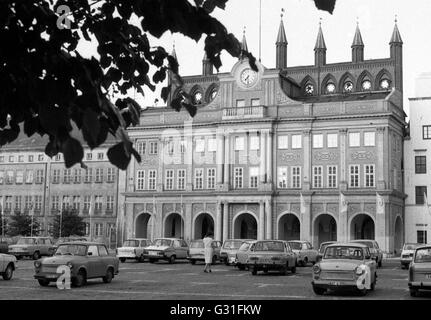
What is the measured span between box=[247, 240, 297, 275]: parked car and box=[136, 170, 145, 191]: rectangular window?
151 feet

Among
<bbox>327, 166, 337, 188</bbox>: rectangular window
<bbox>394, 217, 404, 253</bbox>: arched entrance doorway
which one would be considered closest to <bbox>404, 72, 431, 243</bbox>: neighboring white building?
<bbox>394, 217, 404, 253</bbox>: arched entrance doorway

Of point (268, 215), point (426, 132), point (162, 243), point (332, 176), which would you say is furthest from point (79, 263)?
point (426, 132)

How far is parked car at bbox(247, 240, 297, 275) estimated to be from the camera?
30.4 metres

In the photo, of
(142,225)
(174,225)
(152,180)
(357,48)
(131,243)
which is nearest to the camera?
(131,243)

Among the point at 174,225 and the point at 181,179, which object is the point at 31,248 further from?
the point at 174,225

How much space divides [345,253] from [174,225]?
181 ft

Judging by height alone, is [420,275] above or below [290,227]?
below

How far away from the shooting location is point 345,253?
22.5 m

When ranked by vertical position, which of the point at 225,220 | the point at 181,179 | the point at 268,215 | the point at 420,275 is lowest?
the point at 420,275

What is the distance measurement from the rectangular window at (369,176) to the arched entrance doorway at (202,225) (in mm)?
17668

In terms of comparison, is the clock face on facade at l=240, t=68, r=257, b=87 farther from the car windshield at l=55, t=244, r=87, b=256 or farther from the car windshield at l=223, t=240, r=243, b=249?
the car windshield at l=55, t=244, r=87, b=256

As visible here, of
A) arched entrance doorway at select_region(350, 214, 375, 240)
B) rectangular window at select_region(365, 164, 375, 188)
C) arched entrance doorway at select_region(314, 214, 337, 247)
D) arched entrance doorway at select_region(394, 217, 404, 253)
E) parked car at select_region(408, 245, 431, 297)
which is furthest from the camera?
arched entrance doorway at select_region(314, 214, 337, 247)

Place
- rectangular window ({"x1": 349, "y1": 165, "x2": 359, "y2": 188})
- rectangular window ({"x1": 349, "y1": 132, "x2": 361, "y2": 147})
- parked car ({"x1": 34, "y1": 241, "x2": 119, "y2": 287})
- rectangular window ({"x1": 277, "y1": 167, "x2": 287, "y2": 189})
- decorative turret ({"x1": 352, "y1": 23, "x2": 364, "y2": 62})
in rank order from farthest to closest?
decorative turret ({"x1": 352, "y1": 23, "x2": 364, "y2": 62}) < rectangular window ({"x1": 277, "y1": 167, "x2": 287, "y2": 189}) < rectangular window ({"x1": 349, "y1": 132, "x2": 361, "y2": 147}) < rectangular window ({"x1": 349, "y1": 165, "x2": 359, "y2": 188}) < parked car ({"x1": 34, "y1": 241, "x2": 119, "y2": 287})

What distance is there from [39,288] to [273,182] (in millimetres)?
48441
